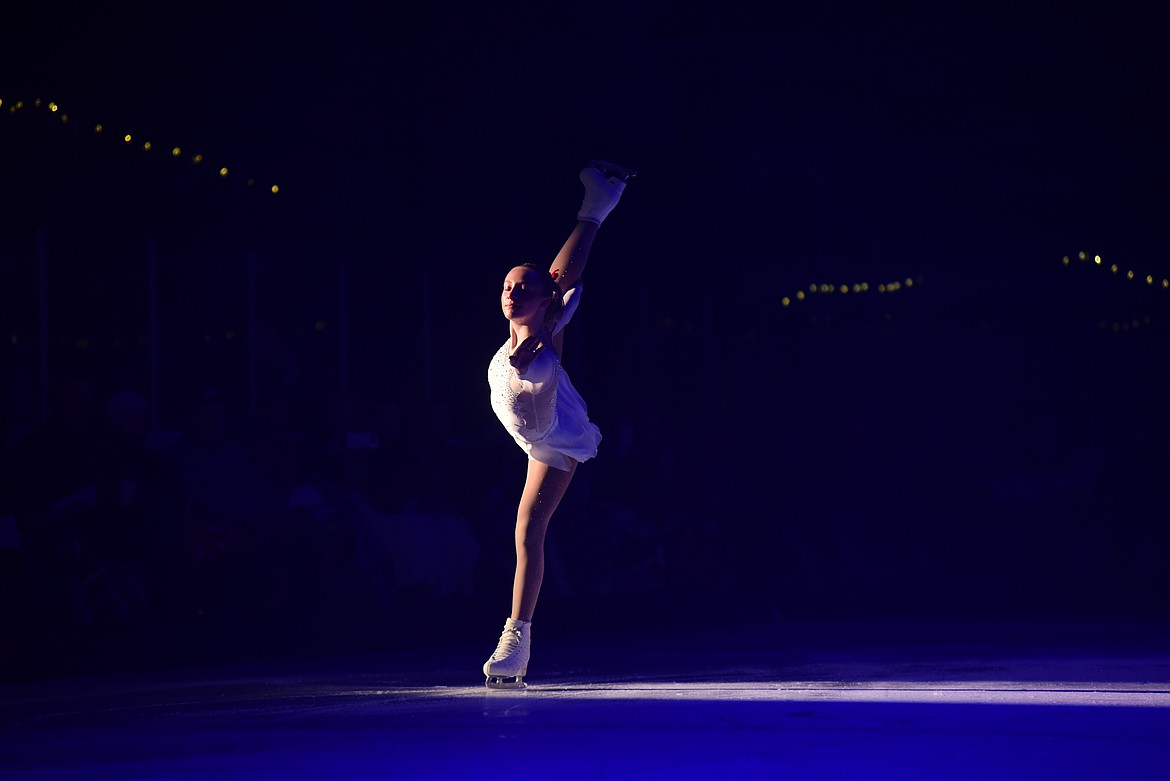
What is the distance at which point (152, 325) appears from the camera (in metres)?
8.80

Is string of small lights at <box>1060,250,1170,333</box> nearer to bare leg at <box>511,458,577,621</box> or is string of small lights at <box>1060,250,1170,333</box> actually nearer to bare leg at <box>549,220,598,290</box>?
bare leg at <box>549,220,598,290</box>

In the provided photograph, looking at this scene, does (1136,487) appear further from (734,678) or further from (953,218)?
(734,678)

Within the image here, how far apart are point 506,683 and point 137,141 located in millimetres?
5723

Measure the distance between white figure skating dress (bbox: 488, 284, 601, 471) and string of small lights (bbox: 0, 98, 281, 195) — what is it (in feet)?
16.3

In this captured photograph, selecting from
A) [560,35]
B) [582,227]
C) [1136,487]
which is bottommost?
[1136,487]

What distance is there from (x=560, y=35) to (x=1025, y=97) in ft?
10.6

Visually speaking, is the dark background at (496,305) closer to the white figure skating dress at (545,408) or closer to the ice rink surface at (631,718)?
the ice rink surface at (631,718)

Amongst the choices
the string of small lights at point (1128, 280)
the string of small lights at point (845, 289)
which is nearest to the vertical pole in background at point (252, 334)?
the string of small lights at point (845, 289)

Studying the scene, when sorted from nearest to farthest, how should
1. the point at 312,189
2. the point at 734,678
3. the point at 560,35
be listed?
the point at 734,678, the point at 560,35, the point at 312,189

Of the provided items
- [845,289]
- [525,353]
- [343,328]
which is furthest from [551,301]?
[845,289]

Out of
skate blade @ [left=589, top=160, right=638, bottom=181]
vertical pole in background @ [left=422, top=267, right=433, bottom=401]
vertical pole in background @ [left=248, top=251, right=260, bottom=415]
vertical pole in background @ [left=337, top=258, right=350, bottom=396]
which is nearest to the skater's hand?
skate blade @ [left=589, top=160, right=638, bottom=181]

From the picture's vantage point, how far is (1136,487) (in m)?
9.98

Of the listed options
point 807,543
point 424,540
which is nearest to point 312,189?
point 424,540

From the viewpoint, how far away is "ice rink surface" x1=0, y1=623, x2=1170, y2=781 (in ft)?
9.62
